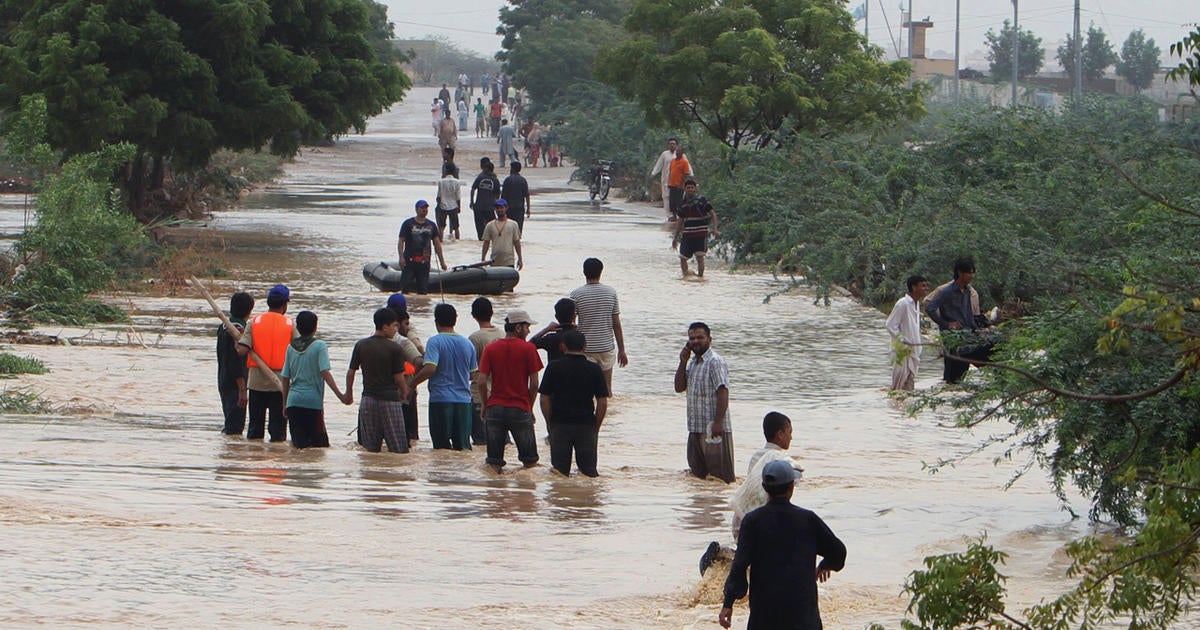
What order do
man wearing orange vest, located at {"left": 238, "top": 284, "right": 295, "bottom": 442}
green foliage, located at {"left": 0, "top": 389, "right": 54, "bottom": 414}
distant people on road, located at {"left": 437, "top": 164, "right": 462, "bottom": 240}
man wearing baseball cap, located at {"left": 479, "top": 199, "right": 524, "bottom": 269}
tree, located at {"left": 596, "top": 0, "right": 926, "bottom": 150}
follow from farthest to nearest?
tree, located at {"left": 596, "top": 0, "right": 926, "bottom": 150} < distant people on road, located at {"left": 437, "top": 164, "right": 462, "bottom": 240} < man wearing baseball cap, located at {"left": 479, "top": 199, "right": 524, "bottom": 269} < green foliage, located at {"left": 0, "top": 389, "right": 54, "bottom": 414} < man wearing orange vest, located at {"left": 238, "top": 284, "right": 295, "bottom": 442}

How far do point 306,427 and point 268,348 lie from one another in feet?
2.12

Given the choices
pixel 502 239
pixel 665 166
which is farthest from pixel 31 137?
pixel 665 166

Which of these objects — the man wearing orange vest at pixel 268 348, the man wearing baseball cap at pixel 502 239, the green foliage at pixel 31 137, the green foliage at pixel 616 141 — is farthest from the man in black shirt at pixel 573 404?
the green foliage at pixel 616 141

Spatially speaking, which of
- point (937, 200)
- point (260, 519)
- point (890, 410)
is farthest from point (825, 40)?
point (260, 519)

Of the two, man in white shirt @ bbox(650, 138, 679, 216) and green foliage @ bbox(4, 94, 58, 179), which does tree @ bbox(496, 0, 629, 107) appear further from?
green foliage @ bbox(4, 94, 58, 179)

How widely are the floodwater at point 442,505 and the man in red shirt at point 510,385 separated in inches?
14.0

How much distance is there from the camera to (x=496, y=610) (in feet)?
27.8

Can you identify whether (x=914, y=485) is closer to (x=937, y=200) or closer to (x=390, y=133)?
(x=937, y=200)

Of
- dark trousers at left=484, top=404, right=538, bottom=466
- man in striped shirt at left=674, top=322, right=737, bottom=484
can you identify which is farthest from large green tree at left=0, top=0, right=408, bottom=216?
man in striped shirt at left=674, top=322, right=737, bottom=484

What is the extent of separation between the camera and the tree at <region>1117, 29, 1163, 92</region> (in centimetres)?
11662

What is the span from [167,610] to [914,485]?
6.44 m

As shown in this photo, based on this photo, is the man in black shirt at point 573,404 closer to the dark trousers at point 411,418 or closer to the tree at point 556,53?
the dark trousers at point 411,418

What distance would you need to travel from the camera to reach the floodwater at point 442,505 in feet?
28.1

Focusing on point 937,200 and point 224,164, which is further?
point 224,164
